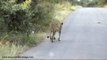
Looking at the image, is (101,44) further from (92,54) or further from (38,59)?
(38,59)

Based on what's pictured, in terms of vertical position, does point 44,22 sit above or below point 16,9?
below

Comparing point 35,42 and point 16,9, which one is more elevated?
point 16,9

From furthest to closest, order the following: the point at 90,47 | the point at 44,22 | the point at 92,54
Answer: the point at 44,22 < the point at 90,47 < the point at 92,54

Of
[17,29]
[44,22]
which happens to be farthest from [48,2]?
[17,29]

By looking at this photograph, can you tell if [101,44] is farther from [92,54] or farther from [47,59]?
[47,59]

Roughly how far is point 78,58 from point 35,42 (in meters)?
4.67

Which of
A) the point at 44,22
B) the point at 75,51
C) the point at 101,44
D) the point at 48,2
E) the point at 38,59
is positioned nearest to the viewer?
the point at 38,59

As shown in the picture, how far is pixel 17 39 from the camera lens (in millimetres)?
16156

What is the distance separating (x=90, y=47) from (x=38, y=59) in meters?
3.86

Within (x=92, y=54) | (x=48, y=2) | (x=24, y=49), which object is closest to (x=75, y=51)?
(x=92, y=54)

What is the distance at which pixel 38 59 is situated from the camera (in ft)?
40.6

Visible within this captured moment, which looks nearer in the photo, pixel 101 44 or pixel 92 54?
pixel 92 54

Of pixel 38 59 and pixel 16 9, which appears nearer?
pixel 38 59

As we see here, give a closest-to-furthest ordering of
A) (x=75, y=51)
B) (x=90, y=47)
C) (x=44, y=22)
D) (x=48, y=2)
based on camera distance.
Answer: (x=75, y=51) < (x=90, y=47) < (x=44, y=22) < (x=48, y=2)
